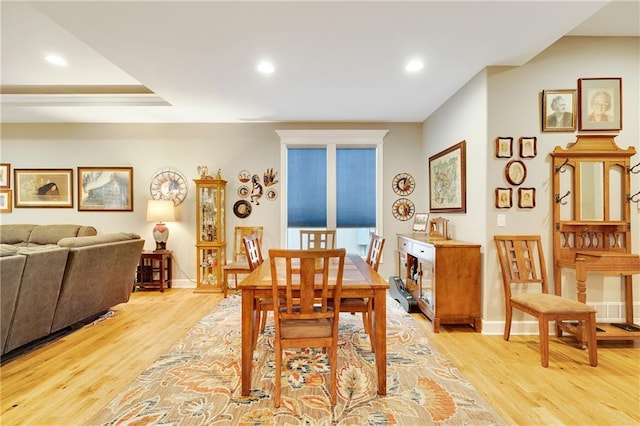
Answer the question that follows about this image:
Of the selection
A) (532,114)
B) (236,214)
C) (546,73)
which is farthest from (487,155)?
(236,214)

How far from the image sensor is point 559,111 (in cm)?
283

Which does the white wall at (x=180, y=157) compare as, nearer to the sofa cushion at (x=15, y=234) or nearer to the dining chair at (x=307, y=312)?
the sofa cushion at (x=15, y=234)

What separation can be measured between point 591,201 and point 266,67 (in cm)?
341

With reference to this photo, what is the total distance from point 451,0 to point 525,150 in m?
1.65

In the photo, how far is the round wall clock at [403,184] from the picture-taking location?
4.72 metres

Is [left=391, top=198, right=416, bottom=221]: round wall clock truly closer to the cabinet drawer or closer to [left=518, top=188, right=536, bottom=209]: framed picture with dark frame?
the cabinet drawer

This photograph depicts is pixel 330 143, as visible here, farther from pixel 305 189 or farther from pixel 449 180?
pixel 449 180

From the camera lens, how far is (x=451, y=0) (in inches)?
76.2

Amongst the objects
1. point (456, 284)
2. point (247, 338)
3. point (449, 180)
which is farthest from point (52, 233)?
point (449, 180)

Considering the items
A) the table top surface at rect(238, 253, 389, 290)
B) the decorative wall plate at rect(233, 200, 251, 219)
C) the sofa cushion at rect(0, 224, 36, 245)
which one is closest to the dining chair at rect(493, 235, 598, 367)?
the table top surface at rect(238, 253, 389, 290)

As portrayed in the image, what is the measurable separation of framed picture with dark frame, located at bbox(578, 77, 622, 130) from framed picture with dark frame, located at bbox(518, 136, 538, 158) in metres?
0.47

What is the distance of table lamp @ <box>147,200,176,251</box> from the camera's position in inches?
172

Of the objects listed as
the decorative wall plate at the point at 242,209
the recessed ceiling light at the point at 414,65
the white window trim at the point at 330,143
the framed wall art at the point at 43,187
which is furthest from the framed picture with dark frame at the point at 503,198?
the framed wall art at the point at 43,187

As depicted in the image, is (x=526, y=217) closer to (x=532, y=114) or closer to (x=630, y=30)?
(x=532, y=114)
